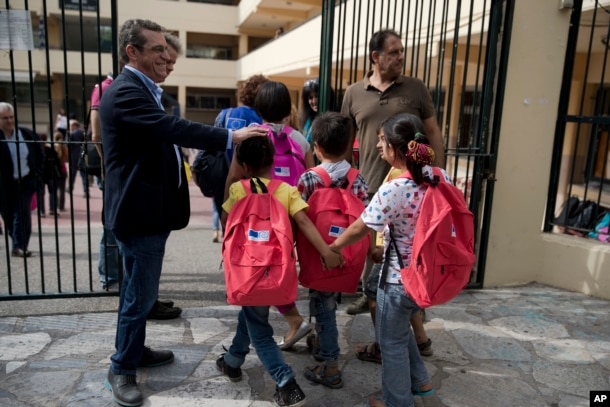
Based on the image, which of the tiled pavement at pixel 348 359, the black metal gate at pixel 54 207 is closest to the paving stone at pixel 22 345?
the tiled pavement at pixel 348 359

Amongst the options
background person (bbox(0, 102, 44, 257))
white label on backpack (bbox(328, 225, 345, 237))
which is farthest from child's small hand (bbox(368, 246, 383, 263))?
background person (bbox(0, 102, 44, 257))

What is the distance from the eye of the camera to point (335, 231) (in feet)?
8.70

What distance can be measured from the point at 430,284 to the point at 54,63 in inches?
981

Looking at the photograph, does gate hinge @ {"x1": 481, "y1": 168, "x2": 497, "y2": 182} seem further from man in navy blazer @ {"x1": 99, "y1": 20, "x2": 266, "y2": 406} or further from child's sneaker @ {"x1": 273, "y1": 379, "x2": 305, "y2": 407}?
child's sneaker @ {"x1": 273, "y1": 379, "x2": 305, "y2": 407}

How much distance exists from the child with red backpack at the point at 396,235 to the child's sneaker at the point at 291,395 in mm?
422

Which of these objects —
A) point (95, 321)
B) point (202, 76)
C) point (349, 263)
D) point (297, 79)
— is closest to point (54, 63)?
point (202, 76)

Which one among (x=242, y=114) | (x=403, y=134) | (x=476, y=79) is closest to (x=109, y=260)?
(x=242, y=114)

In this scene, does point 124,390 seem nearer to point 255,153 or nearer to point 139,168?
point 139,168

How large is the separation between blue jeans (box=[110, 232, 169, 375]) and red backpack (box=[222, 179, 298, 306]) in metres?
0.45

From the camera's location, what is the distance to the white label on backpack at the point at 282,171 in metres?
2.92

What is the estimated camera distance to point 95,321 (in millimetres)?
3648

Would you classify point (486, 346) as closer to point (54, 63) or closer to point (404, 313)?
point (404, 313)

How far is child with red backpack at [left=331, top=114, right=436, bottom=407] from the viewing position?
7.61 feet

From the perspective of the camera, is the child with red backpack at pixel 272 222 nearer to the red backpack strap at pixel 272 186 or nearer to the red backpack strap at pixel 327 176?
the red backpack strap at pixel 272 186
